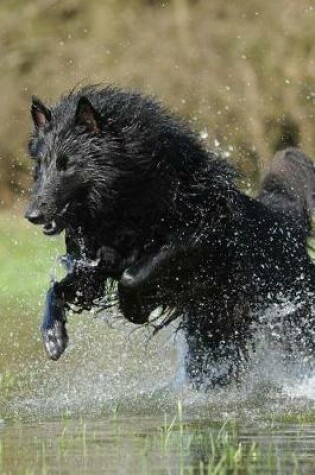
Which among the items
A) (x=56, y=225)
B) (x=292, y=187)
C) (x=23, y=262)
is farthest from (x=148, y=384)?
(x=23, y=262)

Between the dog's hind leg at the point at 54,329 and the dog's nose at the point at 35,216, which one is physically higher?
the dog's nose at the point at 35,216

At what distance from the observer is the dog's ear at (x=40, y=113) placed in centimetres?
727

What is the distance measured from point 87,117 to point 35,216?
63 centimetres

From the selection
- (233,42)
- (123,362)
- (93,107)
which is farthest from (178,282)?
(233,42)

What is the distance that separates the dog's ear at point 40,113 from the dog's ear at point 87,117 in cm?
20

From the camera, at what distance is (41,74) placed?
65.1 feet

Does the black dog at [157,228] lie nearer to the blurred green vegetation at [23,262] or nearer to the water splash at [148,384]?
the water splash at [148,384]

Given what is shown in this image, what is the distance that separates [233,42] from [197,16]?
3.08 ft

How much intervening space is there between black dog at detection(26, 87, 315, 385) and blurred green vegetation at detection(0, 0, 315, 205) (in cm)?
904

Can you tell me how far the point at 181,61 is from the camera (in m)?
19.1

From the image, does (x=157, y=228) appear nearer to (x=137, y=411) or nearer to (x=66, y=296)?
(x=66, y=296)

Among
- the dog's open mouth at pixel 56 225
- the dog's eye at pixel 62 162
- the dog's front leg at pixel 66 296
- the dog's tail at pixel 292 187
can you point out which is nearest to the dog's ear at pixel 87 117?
the dog's eye at pixel 62 162

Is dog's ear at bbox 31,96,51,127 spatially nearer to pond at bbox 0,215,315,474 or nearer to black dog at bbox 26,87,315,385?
black dog at bbox 26,87,315,385

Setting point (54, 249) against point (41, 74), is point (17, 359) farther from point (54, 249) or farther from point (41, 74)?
point (41, 74)
